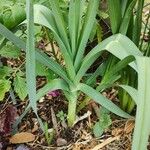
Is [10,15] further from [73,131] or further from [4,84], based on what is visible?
[73,131]

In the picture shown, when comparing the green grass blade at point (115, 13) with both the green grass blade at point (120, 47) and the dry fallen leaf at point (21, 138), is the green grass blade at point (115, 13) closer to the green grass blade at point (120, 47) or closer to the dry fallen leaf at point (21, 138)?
the green grass blade at point (120, 47)

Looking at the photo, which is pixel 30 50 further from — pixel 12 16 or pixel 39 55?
pixel 12 16

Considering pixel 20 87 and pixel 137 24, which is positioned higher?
pixel 137 24

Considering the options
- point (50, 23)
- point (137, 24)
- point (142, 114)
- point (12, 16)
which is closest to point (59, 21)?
point (50, 23)

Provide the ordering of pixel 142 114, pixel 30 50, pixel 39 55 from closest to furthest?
1. pixel 142 114
2. pixel 30 50
3. pixel 39 55

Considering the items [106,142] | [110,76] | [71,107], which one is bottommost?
[106,142]

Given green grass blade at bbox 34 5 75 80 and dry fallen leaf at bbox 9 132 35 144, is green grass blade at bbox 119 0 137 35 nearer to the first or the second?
green grass blade at bbox 34 5 75 80
